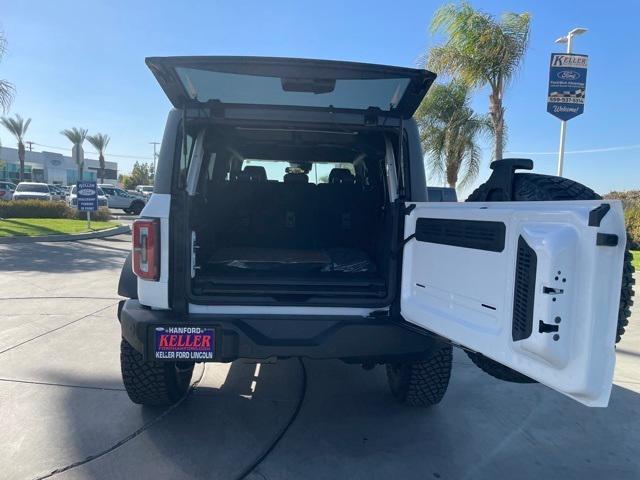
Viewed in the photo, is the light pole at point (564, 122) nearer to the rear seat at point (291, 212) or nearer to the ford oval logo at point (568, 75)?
the ford oval logo at point (568, 75)

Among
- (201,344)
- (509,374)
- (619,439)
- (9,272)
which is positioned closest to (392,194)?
(509,374)

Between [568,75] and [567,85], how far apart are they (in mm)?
187

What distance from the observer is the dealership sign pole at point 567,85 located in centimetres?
919

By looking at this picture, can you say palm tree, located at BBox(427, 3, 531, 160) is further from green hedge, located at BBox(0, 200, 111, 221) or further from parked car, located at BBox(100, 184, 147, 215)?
parked car, located at BBox(100, 184, 147, 215)

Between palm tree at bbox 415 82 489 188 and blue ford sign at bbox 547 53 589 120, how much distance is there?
911cm

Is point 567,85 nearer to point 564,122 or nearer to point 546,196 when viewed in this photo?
point 564,122

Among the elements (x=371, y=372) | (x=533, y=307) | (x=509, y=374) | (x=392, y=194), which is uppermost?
(x=392, y=194)

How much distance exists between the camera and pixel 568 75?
9234 mm

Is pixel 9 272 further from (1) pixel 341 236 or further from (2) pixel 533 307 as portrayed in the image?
(2) pixel 533 307

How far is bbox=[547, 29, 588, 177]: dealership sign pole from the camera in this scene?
9.19 metres

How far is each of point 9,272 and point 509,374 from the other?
8.51 m

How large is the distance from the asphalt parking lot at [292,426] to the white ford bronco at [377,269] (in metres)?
0.29

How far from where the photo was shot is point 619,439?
10.8ft

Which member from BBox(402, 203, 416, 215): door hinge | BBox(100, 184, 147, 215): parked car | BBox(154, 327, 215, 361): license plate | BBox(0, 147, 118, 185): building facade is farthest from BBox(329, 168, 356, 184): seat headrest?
BBox(0, 147, 118, 185): building facade
